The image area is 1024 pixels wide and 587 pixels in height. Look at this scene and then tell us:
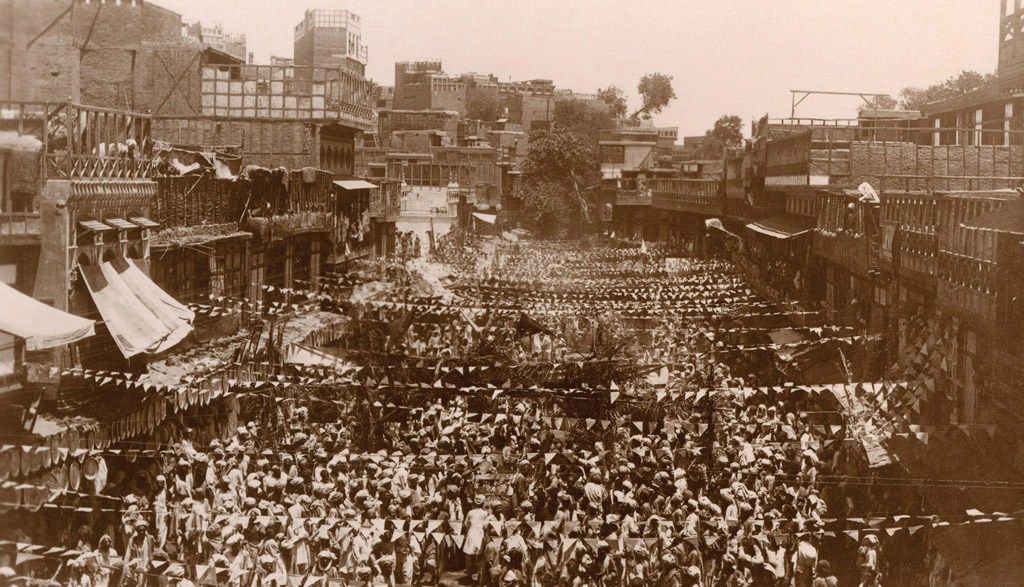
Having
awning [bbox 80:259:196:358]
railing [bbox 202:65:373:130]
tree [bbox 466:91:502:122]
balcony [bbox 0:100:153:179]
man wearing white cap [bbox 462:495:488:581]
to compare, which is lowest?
man wearing white cap [bbox 462:495:488:581]

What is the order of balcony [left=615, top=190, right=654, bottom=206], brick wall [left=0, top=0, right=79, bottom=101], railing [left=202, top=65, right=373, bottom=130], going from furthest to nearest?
balcony [left=615, top=190, right=654, bottom=206]
railing [left=202, top=65, right=373, bottom=130]
brick wall [left=0, top=0, right=79, bottom=101]

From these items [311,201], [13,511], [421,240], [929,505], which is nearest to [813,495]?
[929,505]

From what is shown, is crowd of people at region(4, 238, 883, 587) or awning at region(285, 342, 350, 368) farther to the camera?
awning at region(285, 342, 350, 368)

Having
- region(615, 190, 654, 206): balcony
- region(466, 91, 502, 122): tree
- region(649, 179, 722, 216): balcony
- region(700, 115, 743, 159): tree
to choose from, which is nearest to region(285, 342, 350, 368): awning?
region(649, 179, 722, 216): balcony

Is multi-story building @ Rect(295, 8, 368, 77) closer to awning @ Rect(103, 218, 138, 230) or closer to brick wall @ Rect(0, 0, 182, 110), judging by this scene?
brick wall @ Rect(0, 0, 182, 110)

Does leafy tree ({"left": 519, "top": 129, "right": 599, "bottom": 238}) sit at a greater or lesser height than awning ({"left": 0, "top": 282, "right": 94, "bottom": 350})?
greater

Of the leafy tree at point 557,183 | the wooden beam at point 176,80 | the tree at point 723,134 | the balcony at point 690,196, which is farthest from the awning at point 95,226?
the tree at point 723,134

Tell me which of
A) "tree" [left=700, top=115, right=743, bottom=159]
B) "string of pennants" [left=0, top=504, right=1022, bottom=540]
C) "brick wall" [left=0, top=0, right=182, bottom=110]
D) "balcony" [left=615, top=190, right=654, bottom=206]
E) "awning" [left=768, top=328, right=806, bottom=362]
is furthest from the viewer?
"tree" [left=700, top=115, right=743, bottom=159]

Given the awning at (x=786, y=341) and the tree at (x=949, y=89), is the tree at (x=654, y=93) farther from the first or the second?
the awning at (x=786, y=341)

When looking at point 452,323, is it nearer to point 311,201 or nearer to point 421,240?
point 311,201
